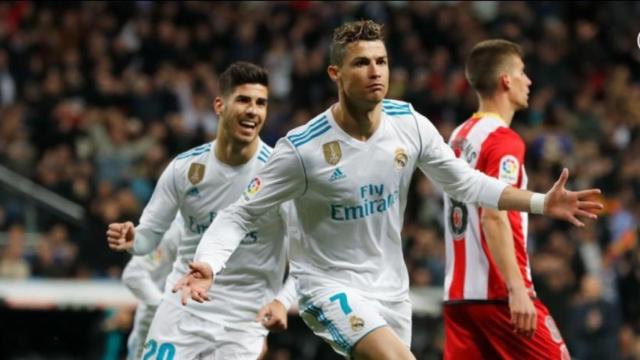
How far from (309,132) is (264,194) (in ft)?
1.42

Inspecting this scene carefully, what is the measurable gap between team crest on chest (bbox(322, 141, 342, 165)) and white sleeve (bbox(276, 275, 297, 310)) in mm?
1064

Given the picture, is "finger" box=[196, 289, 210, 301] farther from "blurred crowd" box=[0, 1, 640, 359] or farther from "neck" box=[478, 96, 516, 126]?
"blurred crowd" box=[0, 1, 640, 359]

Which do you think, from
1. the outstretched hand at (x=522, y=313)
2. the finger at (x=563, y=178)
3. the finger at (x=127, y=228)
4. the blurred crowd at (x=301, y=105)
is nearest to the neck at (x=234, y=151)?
the finger at (x=127, y=228)

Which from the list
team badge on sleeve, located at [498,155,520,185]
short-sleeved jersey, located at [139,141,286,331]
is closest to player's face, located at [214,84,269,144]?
short-sleeved jersey, located at [139,141,286,331]

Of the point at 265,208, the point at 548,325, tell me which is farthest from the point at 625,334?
the point at 265,208

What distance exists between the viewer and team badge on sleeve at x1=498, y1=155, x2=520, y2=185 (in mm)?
8242

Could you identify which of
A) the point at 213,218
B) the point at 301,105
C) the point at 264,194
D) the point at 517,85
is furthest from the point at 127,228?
the point at 301,105

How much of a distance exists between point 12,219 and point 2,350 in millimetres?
2270

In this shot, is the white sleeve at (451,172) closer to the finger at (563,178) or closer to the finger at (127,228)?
the finger at (563,178)

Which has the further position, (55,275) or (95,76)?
(95,76)

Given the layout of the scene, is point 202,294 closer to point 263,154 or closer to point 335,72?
point 335,72

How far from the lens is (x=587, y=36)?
23.7 meters

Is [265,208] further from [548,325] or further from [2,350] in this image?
[2,350]

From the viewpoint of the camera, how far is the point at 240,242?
8445mm
